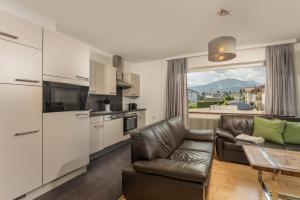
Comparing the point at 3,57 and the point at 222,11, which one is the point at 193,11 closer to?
the point at 222,11

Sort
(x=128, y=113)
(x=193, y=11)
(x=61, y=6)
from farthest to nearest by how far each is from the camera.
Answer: (x=128, y=113) < (x=193, y=11) < (x=61, y=6)

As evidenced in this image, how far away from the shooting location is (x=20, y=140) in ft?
5.66

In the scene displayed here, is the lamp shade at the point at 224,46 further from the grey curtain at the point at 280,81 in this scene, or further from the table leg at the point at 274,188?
the grey curtain at the point at 280,81

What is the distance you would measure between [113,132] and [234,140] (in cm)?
259

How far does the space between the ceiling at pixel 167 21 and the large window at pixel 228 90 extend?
90cm

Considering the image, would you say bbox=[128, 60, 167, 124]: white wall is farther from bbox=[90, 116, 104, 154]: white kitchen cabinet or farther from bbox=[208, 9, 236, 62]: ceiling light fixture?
bbox=[208, 9, 236, 62]: ceiling light fixture

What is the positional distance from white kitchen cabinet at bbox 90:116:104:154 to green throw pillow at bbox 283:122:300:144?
11.7 feet

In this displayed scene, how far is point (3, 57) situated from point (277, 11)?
12.0ft

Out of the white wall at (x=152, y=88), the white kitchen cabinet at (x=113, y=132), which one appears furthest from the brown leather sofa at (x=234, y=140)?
the white kitchen cabinet at (x=113, y=132)

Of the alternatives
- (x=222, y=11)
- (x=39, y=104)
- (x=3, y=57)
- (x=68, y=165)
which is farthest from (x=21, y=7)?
(x=222, y=11)

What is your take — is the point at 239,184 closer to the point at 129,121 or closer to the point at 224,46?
the point at 224,46

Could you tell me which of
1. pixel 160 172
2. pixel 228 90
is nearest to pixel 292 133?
pixel 228 90

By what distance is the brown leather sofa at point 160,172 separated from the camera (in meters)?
1.41

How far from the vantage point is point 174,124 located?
2820 millimetres
